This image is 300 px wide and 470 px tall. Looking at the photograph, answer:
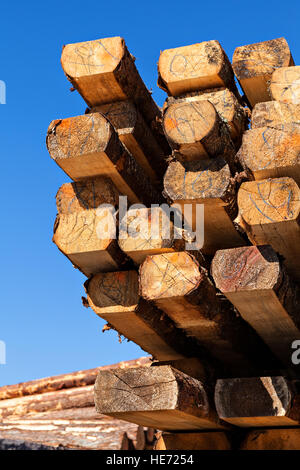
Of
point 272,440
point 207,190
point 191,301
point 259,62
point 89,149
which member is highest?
point 259,62

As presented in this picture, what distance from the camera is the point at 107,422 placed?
18.0ft

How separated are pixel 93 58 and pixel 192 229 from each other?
3.66 feet

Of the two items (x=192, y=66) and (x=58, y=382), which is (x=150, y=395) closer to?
(x=192, y=66)

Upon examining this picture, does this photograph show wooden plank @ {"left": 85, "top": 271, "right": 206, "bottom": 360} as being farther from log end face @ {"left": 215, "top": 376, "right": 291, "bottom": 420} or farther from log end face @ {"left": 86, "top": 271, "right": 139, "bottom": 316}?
log end face @ {"left": 215, "top": 376, "right": 291, "bottom": 420}

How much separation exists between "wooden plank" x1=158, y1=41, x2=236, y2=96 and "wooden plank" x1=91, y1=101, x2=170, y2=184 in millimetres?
294

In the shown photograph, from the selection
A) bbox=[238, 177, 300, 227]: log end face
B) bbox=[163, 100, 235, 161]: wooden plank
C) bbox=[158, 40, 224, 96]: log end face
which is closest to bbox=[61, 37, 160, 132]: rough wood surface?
bbox=[158, 40, 224, 96]: log end face

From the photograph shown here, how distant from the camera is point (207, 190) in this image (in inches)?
133

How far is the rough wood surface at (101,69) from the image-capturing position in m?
3.67

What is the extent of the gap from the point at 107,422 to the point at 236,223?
2.82 meters

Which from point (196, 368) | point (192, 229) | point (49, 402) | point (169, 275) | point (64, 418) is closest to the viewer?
point (169, 275)

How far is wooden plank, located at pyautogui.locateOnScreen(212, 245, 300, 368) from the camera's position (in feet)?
10.4

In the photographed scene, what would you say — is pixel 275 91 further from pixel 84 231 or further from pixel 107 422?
pixel 107 422

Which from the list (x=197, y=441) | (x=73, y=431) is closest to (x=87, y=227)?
(x=197, y=441)

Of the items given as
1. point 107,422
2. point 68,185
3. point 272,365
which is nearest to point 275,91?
point 68,185
